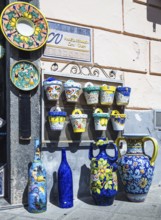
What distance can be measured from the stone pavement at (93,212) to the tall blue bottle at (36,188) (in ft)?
0.23

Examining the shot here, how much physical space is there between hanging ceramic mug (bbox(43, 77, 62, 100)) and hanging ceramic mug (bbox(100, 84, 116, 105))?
0.52 metres

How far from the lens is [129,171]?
3146 millimetres

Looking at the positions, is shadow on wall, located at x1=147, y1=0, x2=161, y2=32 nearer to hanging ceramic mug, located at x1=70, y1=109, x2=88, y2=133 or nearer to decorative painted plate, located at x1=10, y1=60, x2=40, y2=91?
hanging ceramic mug, located at x1=70, y1=109, x2=88, y2=133

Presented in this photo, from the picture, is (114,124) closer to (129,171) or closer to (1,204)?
(129,171)

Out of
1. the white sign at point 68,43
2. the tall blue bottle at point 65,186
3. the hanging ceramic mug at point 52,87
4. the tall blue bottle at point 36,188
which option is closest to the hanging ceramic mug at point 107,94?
the white sign at point 68,43

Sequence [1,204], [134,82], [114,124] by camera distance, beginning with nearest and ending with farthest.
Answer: [1,204], [114,124], [134,82]

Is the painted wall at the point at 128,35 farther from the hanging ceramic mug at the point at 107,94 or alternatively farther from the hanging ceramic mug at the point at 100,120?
the hanging ceramic mug at the point at 100,120

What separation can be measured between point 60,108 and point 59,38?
0.78 metres

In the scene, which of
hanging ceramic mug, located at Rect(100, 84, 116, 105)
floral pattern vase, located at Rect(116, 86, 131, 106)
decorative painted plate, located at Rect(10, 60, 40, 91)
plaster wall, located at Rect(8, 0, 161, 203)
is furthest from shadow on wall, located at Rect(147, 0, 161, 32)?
decorative painted plate, located at Rect(10, 60, 40, 91)

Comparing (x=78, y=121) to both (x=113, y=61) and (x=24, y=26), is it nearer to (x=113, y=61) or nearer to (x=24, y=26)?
(x=113, y=61)

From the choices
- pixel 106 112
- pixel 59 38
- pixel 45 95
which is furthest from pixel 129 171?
pixel 59 38

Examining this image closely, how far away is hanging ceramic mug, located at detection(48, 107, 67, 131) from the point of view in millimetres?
3092

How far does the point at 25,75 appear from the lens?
3.13 metres

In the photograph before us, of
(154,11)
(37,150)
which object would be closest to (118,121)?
(37,150)
